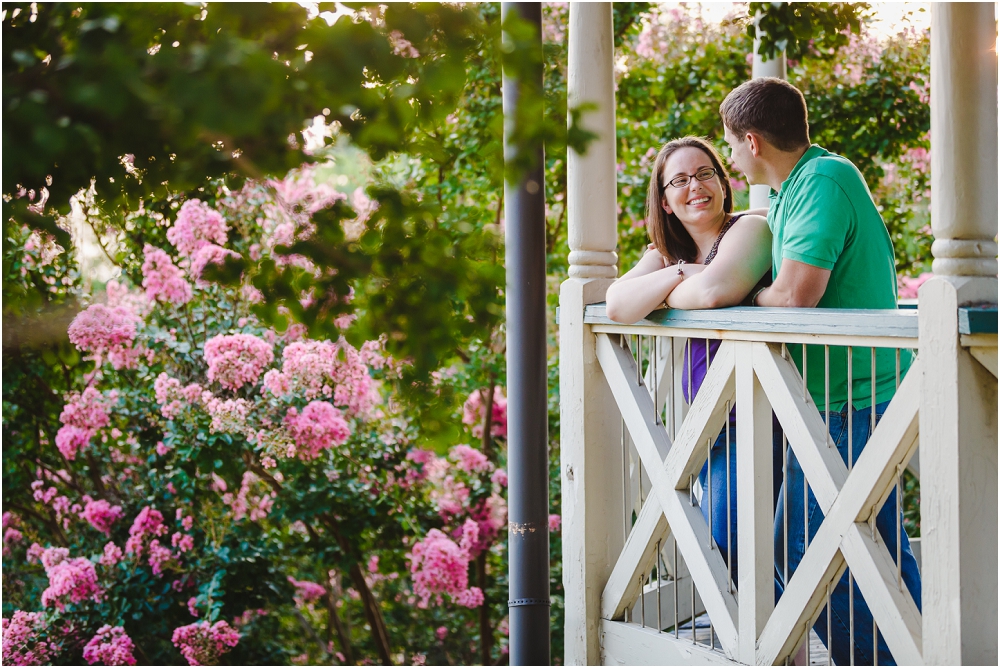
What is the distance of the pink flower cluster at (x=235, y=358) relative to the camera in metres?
4.10

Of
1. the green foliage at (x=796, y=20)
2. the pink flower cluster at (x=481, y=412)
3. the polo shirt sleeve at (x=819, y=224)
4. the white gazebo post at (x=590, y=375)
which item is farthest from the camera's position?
the pink flower cluster at (x=481, y=412)

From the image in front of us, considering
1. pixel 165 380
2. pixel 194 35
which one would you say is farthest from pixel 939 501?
pixel 165 380

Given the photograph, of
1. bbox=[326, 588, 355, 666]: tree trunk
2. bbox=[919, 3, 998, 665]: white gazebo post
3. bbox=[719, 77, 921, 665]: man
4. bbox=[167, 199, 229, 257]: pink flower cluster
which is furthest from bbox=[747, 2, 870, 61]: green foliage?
bbox=[326, 588, 355, 666]: tree trunk

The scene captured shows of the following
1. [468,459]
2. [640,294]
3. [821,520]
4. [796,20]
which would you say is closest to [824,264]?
[640,294]

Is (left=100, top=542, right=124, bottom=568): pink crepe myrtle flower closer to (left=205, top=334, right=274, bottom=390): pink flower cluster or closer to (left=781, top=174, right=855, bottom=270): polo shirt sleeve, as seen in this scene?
(left=205, top=334, right=274, bottom=390): pink flower cluster

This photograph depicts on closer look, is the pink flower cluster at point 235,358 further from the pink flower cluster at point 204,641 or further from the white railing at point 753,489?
the white railing at point 753,489

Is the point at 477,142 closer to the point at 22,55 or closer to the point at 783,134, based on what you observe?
the point at 783,134

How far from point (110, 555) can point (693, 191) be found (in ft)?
11.0

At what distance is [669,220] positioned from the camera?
2.58 m

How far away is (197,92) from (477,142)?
167 inches

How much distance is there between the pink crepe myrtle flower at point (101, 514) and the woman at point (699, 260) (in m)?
3.11

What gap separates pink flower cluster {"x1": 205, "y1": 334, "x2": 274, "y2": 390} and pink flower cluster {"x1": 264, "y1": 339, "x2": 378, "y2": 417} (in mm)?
89

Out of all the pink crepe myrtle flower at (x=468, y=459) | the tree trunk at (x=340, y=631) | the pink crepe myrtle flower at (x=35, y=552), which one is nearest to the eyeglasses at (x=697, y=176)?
the pink crepe myrtle flower at (x=468, y=459)

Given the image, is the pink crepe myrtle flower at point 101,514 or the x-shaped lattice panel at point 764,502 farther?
the pink crepe myrtle flower at point 101,514
